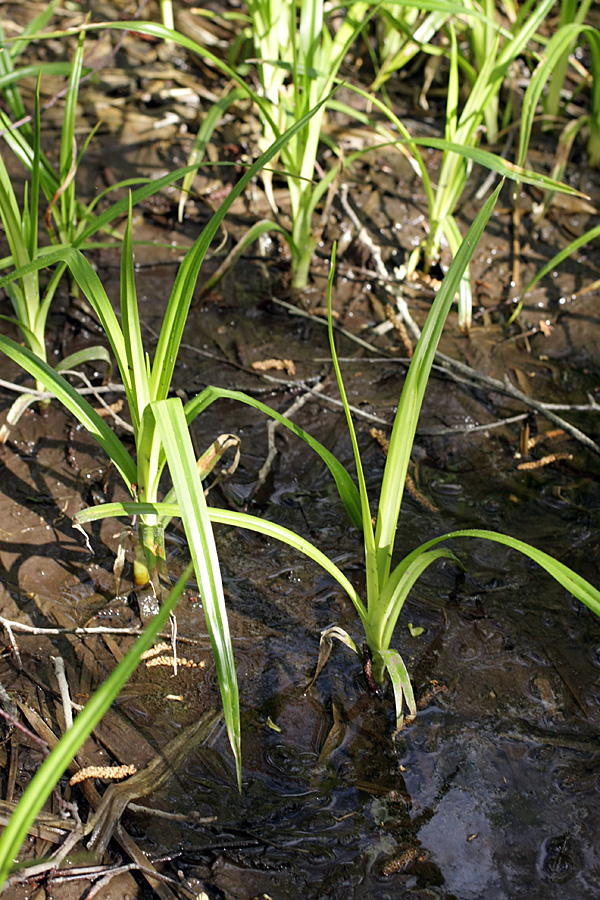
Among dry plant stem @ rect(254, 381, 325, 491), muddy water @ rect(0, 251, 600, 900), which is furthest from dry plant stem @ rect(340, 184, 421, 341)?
dry plant stem @ rect(254, 381, 325, 491)

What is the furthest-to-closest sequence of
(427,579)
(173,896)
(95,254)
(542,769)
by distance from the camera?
(95,254) < (427,579) < (542,769) < (173,896)

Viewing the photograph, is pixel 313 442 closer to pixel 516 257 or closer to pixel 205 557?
pixel 205 557

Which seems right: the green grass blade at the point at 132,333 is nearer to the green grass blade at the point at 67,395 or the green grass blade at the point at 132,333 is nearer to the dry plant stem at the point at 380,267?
the green grass blade at the point at 67,395

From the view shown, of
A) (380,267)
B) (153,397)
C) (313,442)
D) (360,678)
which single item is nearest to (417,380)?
(313,442)

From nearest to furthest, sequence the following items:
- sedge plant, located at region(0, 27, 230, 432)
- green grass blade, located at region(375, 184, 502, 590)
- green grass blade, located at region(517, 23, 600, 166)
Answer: green grass blade, located at region(375, 184, 502, 590) → sedge plant, located at region(0, 27, 230, 432) → green grass blade, located at region(517, 23, 600, 166)

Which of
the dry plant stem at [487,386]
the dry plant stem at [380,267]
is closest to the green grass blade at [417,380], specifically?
the dry plant stem at [487,386]

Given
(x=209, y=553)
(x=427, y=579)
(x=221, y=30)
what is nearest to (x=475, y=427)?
(x=427, y=579)

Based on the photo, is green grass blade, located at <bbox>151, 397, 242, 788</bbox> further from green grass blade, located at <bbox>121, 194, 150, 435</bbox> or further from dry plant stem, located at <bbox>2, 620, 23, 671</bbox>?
dry plant stem, located at <bbox>2, 620, 23, 671</bbox>

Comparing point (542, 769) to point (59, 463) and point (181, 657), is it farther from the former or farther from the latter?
point (59, 463)
